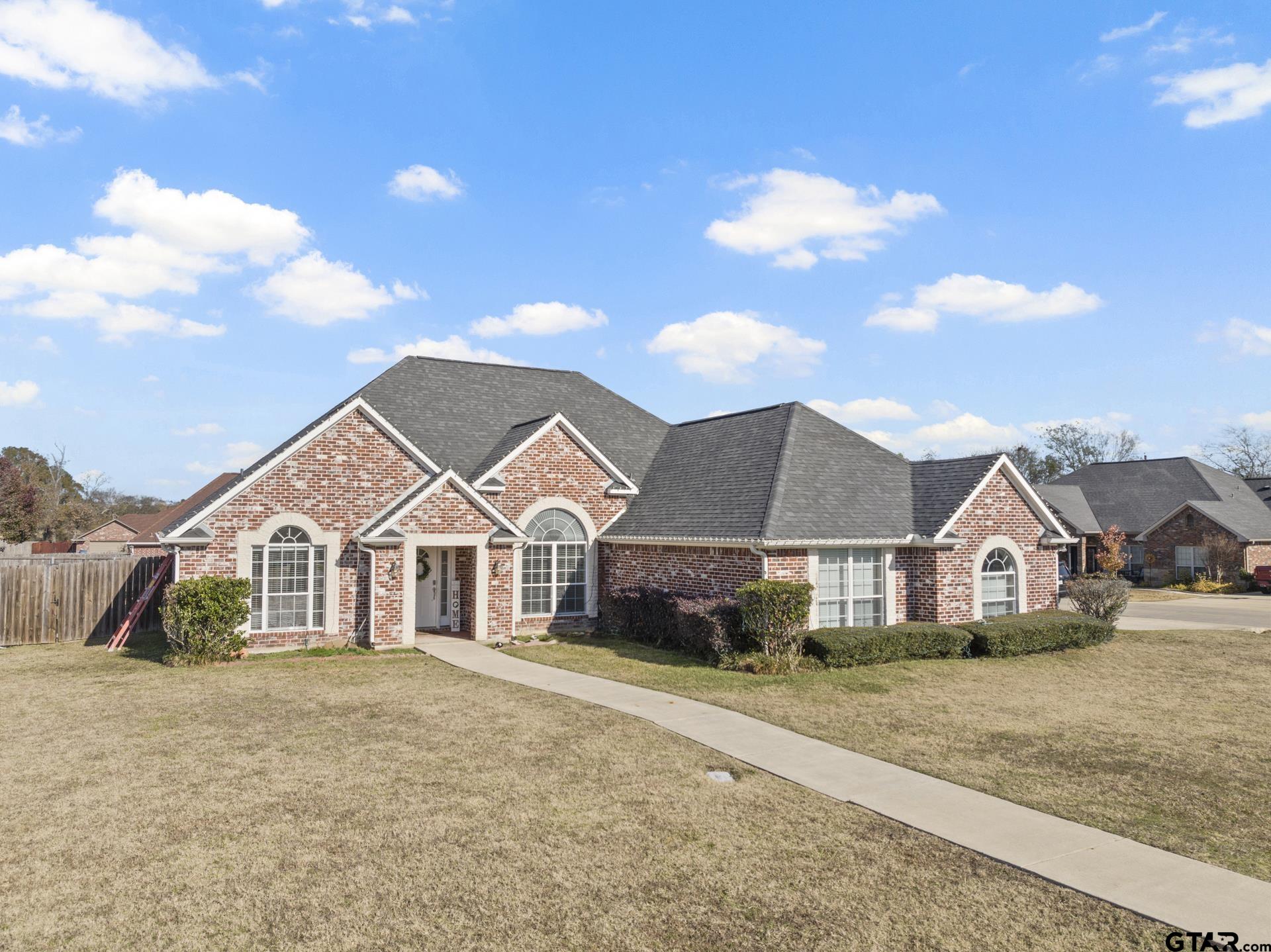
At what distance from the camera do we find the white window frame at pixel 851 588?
1814 centimetres

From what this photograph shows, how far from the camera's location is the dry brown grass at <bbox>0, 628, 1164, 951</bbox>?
562cm

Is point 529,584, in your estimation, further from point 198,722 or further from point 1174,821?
point 1174,821

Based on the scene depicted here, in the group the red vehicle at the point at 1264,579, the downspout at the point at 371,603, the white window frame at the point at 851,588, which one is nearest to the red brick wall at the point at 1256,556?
the red vehicle at the point at 1264,579

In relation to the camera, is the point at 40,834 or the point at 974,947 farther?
the point at 40,834

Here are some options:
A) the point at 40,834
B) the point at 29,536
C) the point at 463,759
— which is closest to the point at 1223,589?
the point at 463,759

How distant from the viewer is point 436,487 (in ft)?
62.9

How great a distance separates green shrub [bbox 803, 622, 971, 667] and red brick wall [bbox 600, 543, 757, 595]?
193 cm

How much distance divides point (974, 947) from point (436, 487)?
51.5ft

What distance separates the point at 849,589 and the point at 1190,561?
121 feet

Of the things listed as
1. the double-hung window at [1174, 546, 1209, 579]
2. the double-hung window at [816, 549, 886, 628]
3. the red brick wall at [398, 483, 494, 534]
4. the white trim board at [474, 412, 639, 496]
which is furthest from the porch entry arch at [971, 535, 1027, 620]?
the double-hung window at [1174, 546, 1209, 579]

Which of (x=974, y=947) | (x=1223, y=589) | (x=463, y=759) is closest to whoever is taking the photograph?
(x=974, y=947)

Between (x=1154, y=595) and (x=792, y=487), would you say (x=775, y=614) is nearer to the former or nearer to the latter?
(x=792, y=487)

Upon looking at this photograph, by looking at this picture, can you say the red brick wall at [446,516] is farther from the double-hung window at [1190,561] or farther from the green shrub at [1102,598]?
the double-hung window at [1190,561]

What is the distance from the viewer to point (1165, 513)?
156 ft
